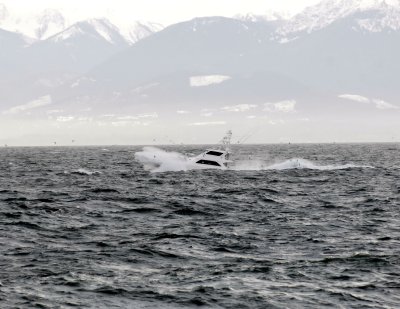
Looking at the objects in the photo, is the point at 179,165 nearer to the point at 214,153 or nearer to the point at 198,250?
the point at 214,153

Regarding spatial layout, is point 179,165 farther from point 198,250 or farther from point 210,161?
point 198,250

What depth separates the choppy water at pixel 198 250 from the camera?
21.6 metres

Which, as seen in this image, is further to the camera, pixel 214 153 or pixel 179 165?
pixel 179 165

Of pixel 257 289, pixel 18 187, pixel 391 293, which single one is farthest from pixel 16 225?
pixel 18 187

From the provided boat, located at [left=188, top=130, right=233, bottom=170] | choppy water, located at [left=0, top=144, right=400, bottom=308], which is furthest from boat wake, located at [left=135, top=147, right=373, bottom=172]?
choppy water, located at [left=0, top=144, right=400, bottom=308]

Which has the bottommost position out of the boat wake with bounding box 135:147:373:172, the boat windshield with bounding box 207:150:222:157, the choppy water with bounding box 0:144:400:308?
the choppy water with bounding box 0:144:400:308

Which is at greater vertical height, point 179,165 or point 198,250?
point 179,165

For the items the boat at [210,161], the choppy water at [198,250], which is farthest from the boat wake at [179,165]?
the choppy water at [198,250]

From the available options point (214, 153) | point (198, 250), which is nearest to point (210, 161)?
point (214, 153)

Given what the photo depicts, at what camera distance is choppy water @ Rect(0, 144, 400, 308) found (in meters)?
21.6

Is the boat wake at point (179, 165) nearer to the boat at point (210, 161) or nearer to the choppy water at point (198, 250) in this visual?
the boat at point (210, 161)

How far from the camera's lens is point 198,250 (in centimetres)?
2875

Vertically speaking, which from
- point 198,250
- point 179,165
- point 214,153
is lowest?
point 198,250

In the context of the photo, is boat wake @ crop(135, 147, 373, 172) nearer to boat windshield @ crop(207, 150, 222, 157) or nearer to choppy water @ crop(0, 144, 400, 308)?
boat windshield @ crop(207, 150, 222, 157)
